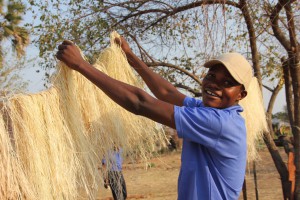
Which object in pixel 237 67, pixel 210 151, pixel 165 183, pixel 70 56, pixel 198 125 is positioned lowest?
pixel 165 183

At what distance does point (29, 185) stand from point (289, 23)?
175 inches

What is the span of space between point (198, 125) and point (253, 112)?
3.72m

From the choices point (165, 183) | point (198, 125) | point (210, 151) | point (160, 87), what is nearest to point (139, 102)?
point (198, 125)

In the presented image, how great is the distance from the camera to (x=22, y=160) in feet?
7.27

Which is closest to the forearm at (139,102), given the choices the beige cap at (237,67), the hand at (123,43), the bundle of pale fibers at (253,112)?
the beige cap at (237,67)

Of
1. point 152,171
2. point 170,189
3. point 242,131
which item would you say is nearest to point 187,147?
point 242,131

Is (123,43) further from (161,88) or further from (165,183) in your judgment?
(165,183)

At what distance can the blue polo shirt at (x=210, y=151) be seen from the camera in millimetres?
1920

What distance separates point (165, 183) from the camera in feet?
48.9

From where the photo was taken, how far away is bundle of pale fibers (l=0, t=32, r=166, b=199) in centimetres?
218

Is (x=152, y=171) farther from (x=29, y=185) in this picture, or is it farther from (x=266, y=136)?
(x=29, y=185)

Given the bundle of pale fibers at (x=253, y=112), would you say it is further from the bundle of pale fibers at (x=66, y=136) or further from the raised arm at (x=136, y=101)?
the raised arm at (x=136, y=101)

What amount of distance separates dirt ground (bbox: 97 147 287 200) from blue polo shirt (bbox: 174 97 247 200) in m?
6.75

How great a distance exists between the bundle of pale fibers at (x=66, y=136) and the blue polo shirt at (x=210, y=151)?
0.73 m
